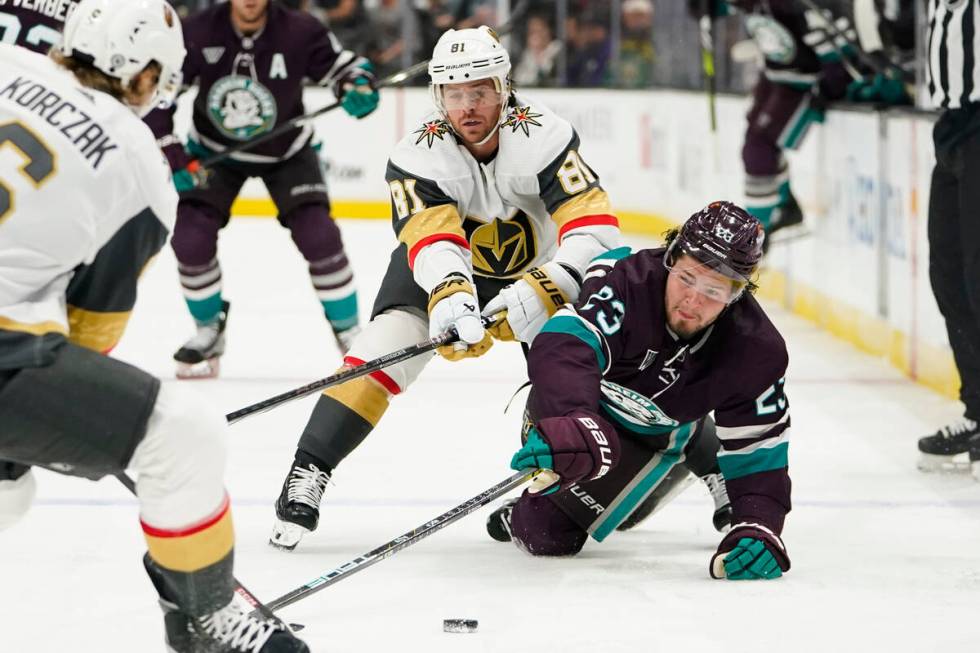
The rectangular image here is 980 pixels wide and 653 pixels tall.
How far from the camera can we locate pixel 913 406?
465 cm

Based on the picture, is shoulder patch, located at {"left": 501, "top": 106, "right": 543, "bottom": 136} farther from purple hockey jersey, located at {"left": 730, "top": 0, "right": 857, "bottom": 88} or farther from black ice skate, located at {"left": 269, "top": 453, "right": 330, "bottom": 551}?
purple hockey jersey, located at {"left": 730, "top": 0, "right": 857, "bottom": 88}

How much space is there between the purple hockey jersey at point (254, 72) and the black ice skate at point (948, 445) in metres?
2.18

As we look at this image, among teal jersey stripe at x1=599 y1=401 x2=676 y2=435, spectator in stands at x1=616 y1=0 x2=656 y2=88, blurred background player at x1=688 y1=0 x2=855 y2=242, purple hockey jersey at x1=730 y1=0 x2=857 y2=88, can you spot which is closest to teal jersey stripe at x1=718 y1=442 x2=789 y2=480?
teal jersey stripe at x1=599 y1=401 x2=676 y2=435

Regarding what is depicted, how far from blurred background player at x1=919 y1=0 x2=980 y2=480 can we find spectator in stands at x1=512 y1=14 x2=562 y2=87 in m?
5.45

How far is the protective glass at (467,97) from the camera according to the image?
3.21 m

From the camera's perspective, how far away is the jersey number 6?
6.63ft

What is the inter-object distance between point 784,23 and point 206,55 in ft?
8.30

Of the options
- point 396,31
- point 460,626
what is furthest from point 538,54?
point 460,626

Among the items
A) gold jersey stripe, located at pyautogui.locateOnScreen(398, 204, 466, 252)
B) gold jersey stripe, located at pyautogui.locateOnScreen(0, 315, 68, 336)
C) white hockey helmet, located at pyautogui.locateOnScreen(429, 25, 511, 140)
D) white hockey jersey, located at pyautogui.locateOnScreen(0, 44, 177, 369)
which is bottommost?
gold jersey stripe, located at pyautogui.locateOnScreen(398, 204, 466, 252)

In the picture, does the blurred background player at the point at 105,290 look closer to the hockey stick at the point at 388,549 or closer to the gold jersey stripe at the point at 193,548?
the gold jersey stripe at the point at 193,548

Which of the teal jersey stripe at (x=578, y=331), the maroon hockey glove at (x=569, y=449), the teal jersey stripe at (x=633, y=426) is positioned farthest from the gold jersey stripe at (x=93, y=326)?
the teal jersey stripe at (x=633, y=426)

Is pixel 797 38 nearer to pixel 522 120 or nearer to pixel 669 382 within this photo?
pixel 522 120

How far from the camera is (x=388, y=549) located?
2697mm

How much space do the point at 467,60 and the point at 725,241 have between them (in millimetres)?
747
